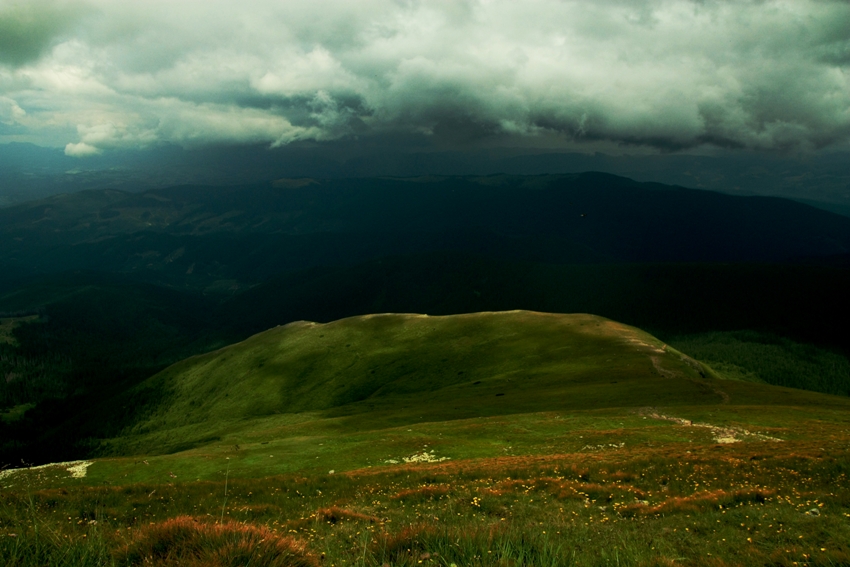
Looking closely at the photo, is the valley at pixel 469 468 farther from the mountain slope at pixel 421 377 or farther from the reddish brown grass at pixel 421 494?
the mountain slope at pixel 421 377

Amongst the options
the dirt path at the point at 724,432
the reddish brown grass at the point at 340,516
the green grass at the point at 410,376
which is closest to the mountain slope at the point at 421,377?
the green grass at the point at 410,376

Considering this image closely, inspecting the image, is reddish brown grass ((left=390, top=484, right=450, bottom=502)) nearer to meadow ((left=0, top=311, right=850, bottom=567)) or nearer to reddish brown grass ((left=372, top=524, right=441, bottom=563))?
meadow ((left=0, top=311, right=850, bottom=567))

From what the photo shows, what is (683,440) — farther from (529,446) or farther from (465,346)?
(465,346)

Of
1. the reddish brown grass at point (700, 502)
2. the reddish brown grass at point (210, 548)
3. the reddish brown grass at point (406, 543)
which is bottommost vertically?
the reddish brown grass at point (700, 502)

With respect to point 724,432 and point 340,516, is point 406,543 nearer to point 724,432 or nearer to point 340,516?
point 340,516

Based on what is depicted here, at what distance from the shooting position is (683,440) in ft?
137

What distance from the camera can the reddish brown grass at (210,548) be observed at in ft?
21.0

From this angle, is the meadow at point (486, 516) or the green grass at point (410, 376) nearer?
the meadow at point (486, 516)

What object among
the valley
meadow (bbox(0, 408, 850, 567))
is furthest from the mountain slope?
meadow (bbox(0, 408, 850, 567))

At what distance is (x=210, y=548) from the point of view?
6.75m

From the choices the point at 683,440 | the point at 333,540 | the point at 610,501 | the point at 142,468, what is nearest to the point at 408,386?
the point at 142,468

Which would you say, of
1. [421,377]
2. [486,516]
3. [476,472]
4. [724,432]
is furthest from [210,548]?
[421,377]

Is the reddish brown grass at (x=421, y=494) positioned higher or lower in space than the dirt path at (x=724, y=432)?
higher

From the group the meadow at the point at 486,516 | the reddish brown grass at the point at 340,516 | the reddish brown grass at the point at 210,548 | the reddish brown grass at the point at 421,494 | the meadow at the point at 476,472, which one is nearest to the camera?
the reddish brown grass at the point at 210,548
